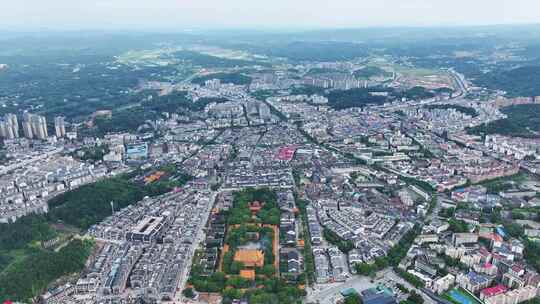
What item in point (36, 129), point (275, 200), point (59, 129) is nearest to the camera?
point (275, 200)

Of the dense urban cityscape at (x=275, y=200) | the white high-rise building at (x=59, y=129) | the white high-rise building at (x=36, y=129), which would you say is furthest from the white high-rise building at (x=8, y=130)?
the white high-rise building at (x=59, y=129)

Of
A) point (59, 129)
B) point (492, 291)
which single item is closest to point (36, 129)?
point (59, 129)

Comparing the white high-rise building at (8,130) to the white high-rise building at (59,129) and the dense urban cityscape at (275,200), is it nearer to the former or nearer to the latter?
the dense urban cityscape at (275,200)

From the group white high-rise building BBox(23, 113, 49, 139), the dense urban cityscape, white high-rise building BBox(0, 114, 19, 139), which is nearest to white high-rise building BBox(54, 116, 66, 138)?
the dense urban cityscape

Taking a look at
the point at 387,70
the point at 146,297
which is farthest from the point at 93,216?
the point at 387,70

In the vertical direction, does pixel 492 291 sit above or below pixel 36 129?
below

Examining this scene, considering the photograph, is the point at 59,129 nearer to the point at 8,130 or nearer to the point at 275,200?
the point at 8,130
